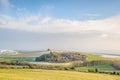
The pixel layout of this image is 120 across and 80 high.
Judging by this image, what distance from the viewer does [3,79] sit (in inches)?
2125

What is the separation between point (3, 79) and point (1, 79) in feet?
2.36

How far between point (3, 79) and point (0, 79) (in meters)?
0.89

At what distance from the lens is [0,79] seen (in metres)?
53.2

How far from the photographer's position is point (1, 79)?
53312 millimetres

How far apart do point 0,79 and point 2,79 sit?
1.87 ft

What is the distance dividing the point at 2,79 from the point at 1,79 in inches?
15.7

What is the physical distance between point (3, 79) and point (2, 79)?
322 mm

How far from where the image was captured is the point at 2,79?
176 feet

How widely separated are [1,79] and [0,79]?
0.21 m
